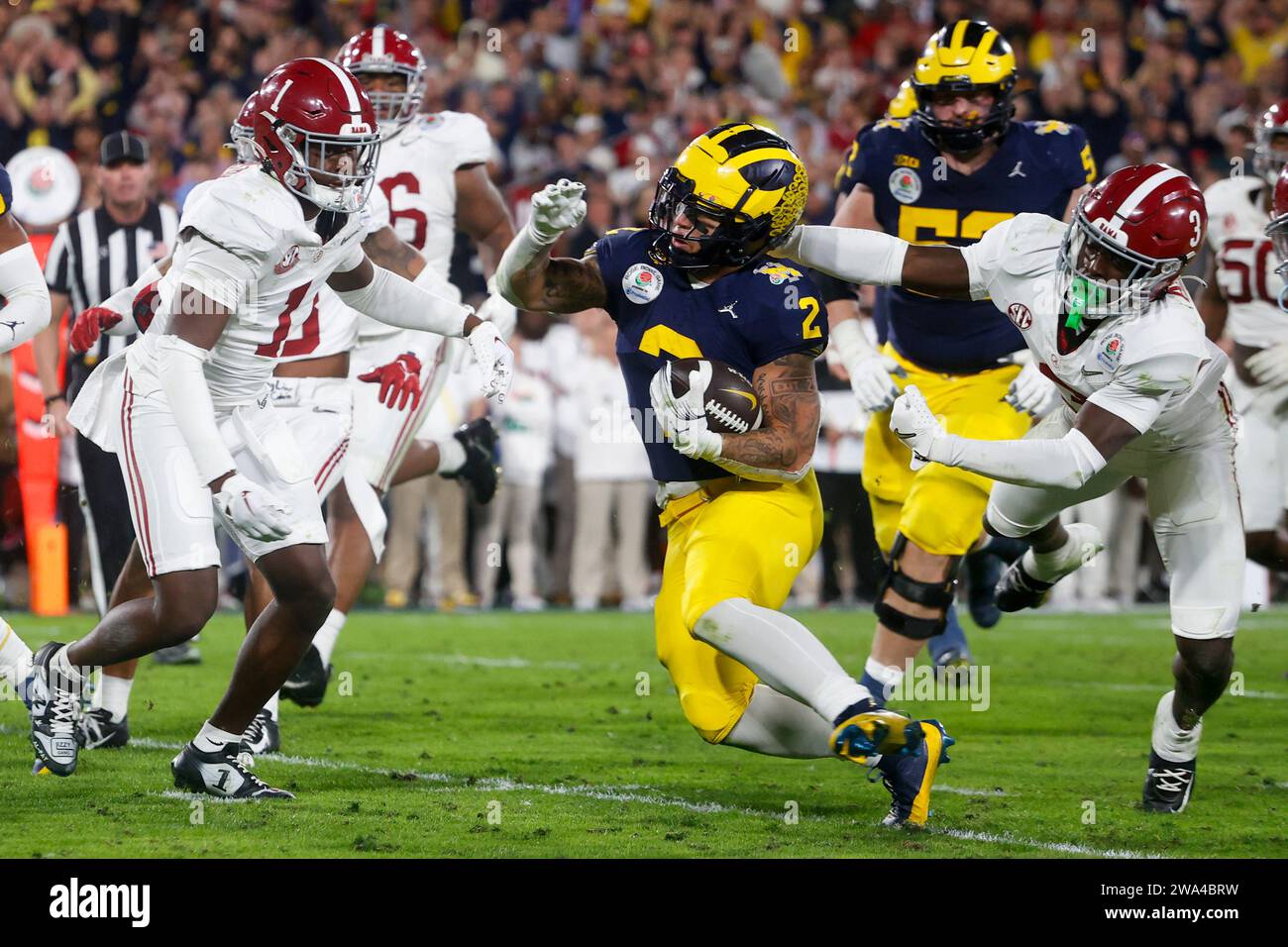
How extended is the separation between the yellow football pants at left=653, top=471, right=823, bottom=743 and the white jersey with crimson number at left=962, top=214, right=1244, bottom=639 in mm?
827

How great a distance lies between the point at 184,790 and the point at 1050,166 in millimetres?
3634

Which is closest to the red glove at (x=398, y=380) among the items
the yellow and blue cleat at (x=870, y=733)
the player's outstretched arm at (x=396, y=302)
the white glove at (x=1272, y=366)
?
the player's outstretched arm at (x=396, y=302)

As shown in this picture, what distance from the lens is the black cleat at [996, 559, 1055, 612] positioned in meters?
5.93

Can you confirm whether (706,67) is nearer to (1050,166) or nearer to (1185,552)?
(1050,166)

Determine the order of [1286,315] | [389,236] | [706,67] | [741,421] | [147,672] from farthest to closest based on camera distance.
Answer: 1. [706,67]
2. [147,672]
3. [1286,315]
4. [389,236]
5. [741,421]

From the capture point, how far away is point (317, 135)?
15.0 ft

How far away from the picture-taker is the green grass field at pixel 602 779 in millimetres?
4191

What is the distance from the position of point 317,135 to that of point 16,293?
1110 millimetres

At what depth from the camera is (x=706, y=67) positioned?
1403 cm

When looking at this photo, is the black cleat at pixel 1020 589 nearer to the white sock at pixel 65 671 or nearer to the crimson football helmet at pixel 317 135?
the crimson football helmet at pixel 317 135

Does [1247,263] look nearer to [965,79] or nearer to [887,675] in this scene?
[965,79]

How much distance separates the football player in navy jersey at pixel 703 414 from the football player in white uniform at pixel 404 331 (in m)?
1.40

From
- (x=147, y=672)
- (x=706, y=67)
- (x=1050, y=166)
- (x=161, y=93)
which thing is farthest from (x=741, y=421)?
(x=706, y=67)

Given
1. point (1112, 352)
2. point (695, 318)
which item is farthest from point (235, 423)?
point (1112, 352)
